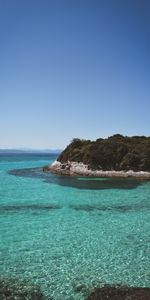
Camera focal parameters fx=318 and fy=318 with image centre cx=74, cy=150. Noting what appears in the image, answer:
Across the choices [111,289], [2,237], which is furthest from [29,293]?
[2,237]

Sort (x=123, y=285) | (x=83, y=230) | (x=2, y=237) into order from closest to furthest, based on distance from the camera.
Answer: (x=123, y=285)
(x=2, y=237)
(x=83, y=230)

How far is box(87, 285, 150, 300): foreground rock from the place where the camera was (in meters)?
10.1

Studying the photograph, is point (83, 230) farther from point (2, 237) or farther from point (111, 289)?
point (111, 289)

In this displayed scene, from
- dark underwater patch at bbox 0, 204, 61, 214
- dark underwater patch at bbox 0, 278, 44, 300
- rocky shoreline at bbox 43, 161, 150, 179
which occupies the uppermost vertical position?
Answer: rocky shoreline at bbox 43, 161, 150, 179

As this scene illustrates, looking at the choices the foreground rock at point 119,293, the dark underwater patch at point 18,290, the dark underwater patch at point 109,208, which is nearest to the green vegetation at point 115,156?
the dark underwater patch at point 109,208

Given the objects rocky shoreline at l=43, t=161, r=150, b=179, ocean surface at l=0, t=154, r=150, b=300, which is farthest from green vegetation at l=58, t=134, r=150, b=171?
ocean surface at l=0, t=154, r=150, b=300

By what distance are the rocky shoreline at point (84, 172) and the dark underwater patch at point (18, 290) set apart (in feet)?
126

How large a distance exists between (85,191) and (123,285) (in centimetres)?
2427

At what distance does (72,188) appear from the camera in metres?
38.2

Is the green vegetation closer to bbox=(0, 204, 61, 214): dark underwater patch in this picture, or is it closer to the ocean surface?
the ocean surface

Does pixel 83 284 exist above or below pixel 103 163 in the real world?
below

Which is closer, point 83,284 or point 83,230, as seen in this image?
point 83,284

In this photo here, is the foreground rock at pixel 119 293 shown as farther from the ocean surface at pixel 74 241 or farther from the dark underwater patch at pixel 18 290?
the dark underwater patch at pixel 18 290

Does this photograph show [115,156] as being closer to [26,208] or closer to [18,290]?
[26,208]
